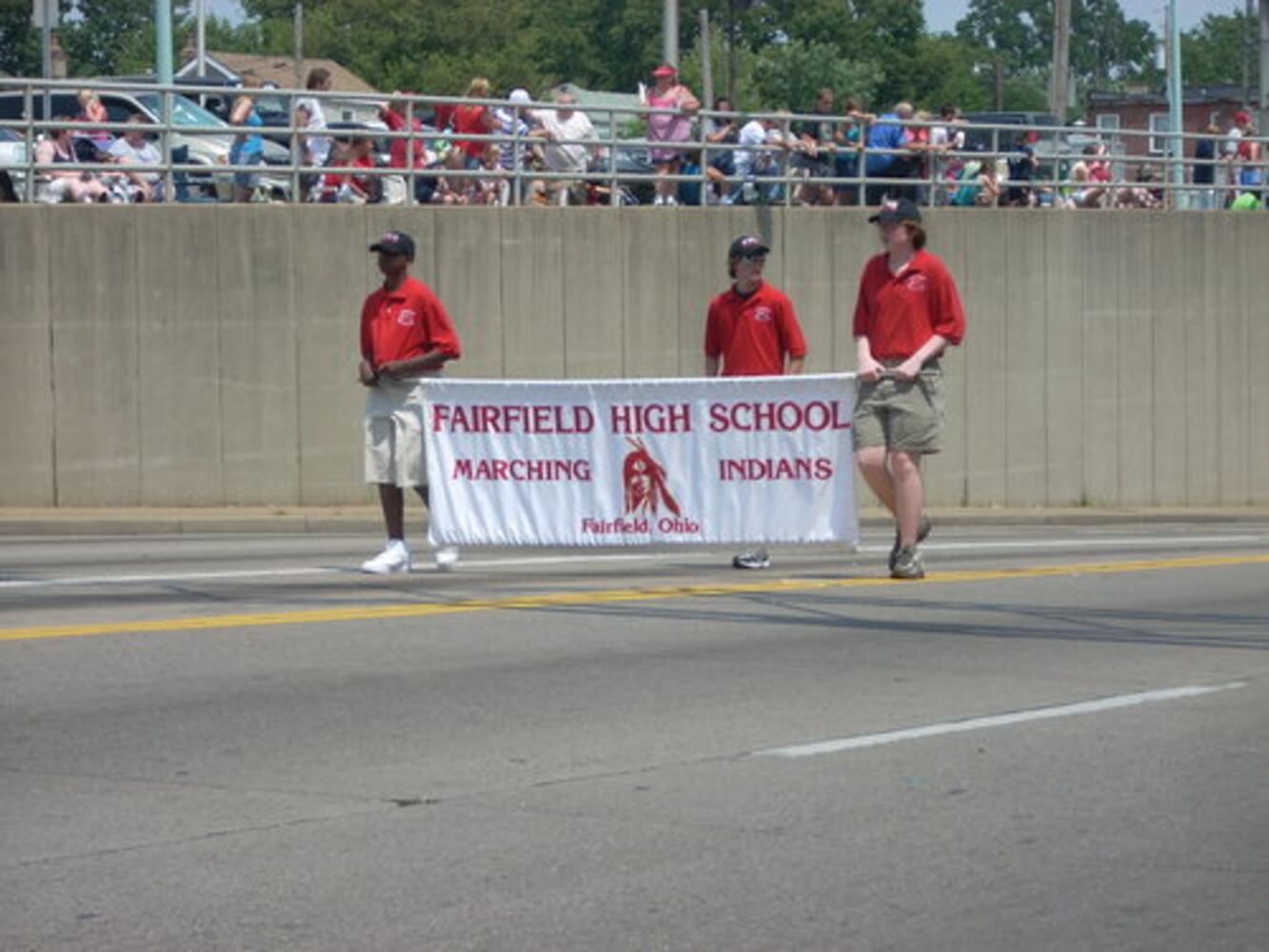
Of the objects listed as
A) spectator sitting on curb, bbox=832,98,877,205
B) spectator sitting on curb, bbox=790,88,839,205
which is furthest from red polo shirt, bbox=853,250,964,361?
spectator sitting on curb, bbox=832,98,877,205

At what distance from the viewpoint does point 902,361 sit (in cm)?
1359

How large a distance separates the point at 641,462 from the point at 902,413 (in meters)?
1.73

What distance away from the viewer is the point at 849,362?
2550 cm

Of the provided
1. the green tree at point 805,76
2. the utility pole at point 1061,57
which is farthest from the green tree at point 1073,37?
the utility pole at point 1061,57

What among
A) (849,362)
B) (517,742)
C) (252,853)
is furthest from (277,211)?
(252,853)

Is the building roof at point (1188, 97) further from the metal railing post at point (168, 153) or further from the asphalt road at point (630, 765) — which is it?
the asphalt road at point (630, 765)

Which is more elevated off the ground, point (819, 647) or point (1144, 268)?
point (1144, 268)

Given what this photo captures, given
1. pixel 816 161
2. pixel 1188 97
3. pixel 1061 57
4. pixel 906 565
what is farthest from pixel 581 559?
pixel 1188 97

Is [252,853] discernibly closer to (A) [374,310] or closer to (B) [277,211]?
(A) [374,310]

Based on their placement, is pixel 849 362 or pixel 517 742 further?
pixel 849 362

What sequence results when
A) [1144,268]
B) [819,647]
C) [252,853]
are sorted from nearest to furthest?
[252,853]
[819,647]
[1144,268]

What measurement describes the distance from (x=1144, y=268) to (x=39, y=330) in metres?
13.3

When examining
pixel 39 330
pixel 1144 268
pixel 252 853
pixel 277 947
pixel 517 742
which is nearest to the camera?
pixel 277 947

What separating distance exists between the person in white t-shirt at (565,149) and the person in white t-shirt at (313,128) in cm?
206
